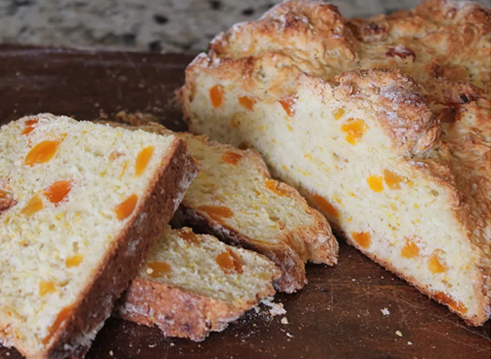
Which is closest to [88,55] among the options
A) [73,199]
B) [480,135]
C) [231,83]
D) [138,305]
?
[231,83]

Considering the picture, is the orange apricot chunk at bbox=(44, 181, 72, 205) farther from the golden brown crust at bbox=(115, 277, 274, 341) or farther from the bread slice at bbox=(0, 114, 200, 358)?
the golden brown crust at bbox=(115, 277, 274, 341)

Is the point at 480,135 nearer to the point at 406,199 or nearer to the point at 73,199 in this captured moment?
the point at 406,199

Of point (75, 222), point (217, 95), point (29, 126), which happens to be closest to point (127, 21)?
point (217, 95)

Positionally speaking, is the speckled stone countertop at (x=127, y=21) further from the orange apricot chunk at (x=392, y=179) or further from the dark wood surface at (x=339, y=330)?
the dark wood surface at (x=339, y=330)

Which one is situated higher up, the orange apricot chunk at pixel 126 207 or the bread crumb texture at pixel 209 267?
the orange apricot chunk at pixel 126 207

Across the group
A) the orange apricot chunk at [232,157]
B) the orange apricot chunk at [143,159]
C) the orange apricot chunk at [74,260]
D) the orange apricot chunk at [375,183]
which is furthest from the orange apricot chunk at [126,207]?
the orange apricot chunk at [375,183]
